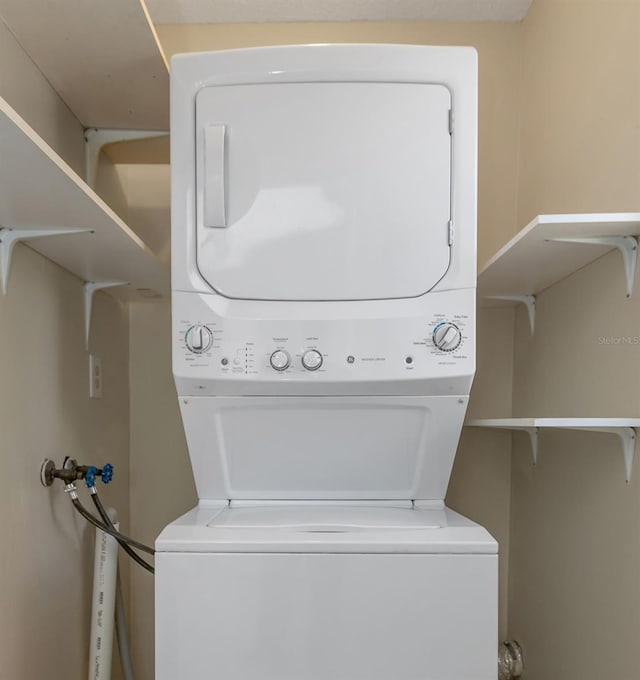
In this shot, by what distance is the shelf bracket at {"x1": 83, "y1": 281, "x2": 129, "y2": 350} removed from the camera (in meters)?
1.82

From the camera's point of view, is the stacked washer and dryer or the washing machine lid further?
the stacked washer and dryer

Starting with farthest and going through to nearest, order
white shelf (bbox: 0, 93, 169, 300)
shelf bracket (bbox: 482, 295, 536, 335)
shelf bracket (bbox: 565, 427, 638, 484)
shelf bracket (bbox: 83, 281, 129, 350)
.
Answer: shelf bracket (bbox: 482, 295, 536, 335), shelf bracket (bbox: 83, 281, 129, 350), shelf bracket (bbox: 565, 427, 638, 484), white shelf (bbox: 0, 93, 169, 300)

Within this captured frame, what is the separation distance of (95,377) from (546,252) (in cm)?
136

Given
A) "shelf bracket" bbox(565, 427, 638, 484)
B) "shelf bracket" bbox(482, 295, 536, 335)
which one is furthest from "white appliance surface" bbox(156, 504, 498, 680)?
"shelf bracket" bbox(482, 295, 536, 335)

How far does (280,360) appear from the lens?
1433 millimetres

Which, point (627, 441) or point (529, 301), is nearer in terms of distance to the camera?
point (627, 441)

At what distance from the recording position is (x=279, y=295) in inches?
56.8

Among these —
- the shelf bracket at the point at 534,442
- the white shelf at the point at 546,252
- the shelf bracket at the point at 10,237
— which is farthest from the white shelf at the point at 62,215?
the shelf bracket at the point at 534,442

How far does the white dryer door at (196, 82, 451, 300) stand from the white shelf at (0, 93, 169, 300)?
240 mm

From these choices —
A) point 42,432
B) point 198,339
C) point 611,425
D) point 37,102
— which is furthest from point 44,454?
point 611,425

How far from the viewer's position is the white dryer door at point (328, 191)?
1437mm

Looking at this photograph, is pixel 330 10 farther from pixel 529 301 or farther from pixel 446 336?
pixel 446 336

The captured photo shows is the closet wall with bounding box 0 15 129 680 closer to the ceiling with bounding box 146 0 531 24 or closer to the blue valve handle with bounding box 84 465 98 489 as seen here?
the blue valve handle with bounding box 84 465 98 489

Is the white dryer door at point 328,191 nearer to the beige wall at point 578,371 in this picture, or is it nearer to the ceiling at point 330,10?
the beige wall at point 578,371
